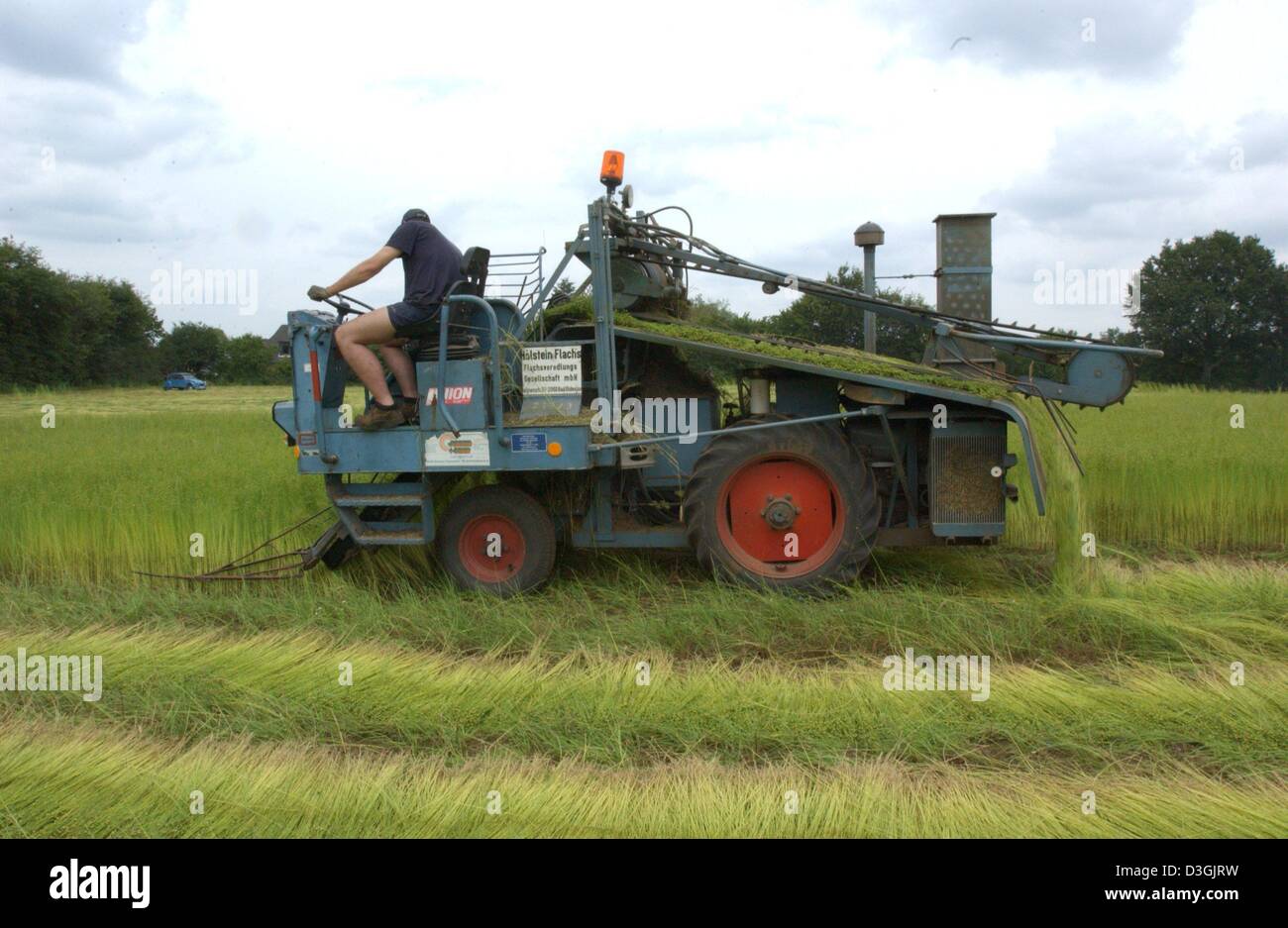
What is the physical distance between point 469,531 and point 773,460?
6.96 ft

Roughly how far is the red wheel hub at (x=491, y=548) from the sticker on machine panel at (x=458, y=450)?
1.72 ft

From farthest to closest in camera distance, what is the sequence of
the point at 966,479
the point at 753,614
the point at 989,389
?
the point at 966,479 < the point at 989,389 < the point at 753,614

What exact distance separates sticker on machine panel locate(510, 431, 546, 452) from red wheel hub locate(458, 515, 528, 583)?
638 millimetres

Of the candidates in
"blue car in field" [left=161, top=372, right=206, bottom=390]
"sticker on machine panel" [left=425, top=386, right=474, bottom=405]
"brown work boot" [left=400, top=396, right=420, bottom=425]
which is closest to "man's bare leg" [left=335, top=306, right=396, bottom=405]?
"brown work boot" [left=400, top=396, right=420, bottom=425]

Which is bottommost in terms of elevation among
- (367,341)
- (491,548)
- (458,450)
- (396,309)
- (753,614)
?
(753,614)

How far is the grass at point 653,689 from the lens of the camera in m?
3.48

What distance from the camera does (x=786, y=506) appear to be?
6.19m

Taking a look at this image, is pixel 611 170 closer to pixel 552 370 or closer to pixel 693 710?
pixel 552 370

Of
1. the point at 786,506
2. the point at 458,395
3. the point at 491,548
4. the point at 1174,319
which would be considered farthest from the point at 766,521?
the point at 1174,319

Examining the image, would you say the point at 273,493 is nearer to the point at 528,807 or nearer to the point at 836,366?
the point at 836,366

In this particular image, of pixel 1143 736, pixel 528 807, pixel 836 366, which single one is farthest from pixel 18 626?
pixel 1143 736

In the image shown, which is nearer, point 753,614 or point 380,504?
point 753,614

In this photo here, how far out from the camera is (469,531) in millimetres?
6617

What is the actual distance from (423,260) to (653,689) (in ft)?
10.7
